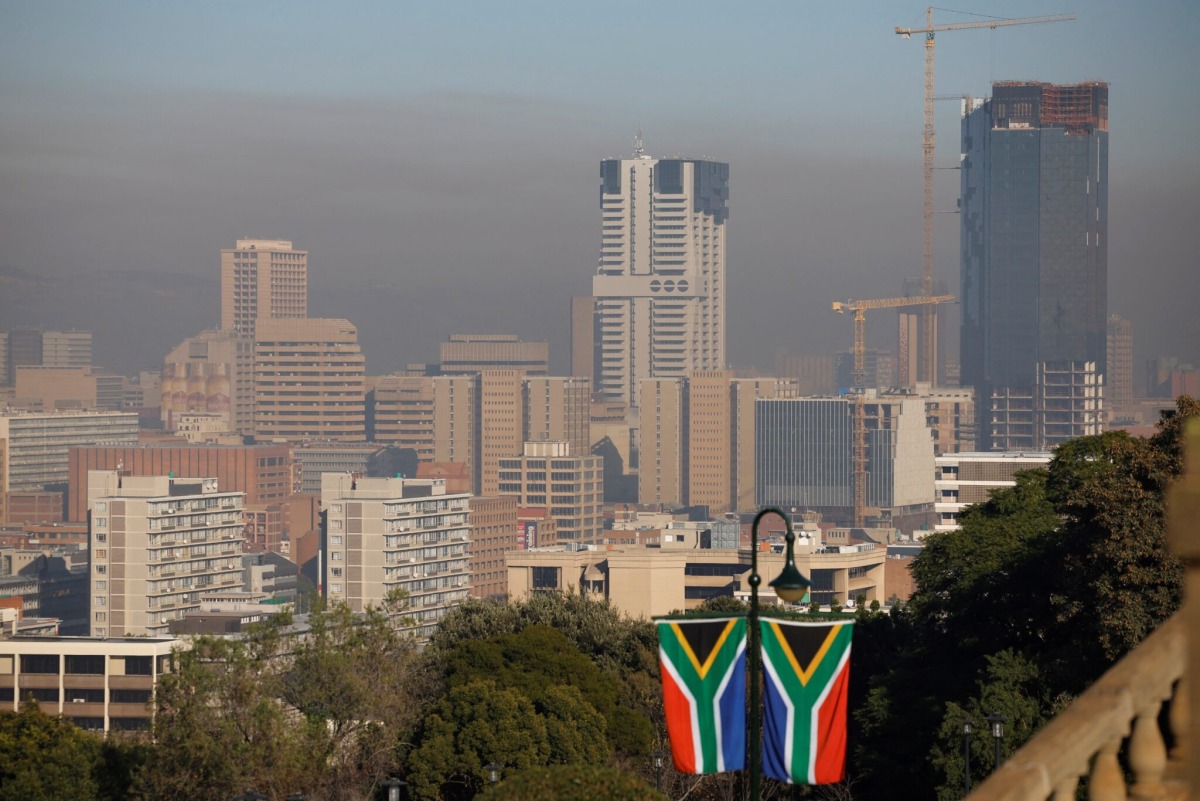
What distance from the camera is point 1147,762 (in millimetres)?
5074

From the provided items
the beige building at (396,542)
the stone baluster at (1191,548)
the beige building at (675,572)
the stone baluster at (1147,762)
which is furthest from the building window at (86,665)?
the stone baluster at (1191,548)

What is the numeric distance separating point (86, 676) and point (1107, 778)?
292ft

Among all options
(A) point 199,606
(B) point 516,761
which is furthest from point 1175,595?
(A) point 199,606

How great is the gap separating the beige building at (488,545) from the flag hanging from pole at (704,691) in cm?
17357

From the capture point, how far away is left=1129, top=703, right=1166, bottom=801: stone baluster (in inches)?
199

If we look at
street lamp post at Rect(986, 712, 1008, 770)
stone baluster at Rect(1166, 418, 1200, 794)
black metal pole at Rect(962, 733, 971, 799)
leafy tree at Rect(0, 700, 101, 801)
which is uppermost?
stone baluster at Rect(1166, 418, 1200, 794)

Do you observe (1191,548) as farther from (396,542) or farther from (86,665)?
(396,542)

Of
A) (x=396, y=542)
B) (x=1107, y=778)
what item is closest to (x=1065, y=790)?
(x=1107, y=778)

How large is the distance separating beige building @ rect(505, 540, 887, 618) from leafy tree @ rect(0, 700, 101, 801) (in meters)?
85.7

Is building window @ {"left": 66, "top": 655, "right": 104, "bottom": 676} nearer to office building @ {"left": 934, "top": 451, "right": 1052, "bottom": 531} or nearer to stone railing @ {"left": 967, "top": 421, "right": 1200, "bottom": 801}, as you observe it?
office building @ {"left": 934, "top": 451, "right": 1052, "bottom": 531}

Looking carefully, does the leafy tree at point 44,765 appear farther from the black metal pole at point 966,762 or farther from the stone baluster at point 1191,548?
the stone baluster at point 1191,548

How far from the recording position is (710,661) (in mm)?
14305

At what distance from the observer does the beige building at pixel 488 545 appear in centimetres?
19200

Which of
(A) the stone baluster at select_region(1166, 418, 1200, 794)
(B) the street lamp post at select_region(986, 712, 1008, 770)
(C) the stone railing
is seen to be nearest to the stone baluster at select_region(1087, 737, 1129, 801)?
(C) the stone railing
